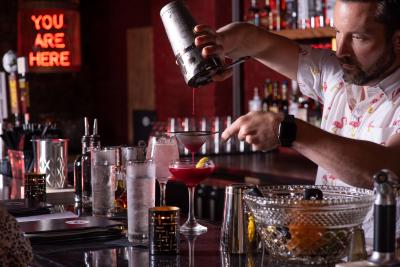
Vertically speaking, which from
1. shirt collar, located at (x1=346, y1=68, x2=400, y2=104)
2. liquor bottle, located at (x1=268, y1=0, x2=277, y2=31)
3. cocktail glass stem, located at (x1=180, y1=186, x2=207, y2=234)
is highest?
liquor bottle, located at (x1=268, y1=0, x2=277, y2=31)

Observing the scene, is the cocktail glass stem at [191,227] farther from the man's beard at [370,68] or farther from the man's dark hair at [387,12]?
the man's dark hair at [387,12]

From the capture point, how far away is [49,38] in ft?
25.5

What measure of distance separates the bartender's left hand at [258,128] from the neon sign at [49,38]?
590 cm

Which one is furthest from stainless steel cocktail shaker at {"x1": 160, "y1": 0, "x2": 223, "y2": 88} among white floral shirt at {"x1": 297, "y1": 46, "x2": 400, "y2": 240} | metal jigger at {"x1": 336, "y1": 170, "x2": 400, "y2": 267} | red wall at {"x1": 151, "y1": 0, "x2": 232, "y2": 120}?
red wall at {"x1": 151, "y1": 0, "x2": 232, "y2": 120}

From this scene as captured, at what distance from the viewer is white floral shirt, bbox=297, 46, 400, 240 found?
2465 mm

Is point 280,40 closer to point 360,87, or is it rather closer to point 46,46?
point 360,87

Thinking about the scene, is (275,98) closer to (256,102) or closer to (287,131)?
(256,102)

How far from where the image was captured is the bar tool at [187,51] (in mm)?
2410

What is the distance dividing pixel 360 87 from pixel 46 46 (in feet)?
18.5

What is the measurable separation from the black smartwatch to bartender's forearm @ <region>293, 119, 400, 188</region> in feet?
0.08

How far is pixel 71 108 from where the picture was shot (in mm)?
8734

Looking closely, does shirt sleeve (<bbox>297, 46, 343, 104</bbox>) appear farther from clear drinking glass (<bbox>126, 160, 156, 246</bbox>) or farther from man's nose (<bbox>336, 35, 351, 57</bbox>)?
clear drinking glass (<bbox>126, 160, 156, 246</bbox>)

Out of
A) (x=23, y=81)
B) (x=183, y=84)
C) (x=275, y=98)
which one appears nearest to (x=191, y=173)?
(x=23, y=81)

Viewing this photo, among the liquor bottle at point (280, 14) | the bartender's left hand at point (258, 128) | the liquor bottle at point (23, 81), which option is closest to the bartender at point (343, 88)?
the bartender's left hand at point (258, 128)
